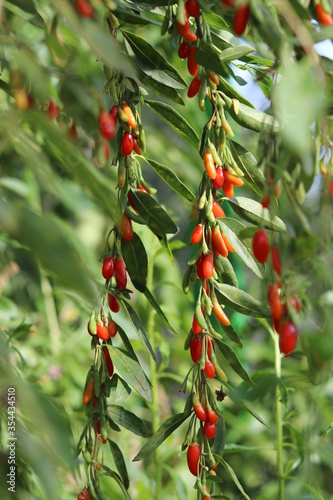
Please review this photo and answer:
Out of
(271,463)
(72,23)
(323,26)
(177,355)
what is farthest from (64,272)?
(271,463)

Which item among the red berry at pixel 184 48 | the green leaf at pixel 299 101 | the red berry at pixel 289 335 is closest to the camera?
Answer: the green leaf at pixel 299 101

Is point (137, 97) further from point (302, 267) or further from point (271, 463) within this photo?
point (271, 463)

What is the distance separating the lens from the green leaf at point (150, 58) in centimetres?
59

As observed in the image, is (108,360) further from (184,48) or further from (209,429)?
(184,48)

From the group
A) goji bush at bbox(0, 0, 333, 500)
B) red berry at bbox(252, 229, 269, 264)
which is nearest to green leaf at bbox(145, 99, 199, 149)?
goji bush at bbox(0, 0, 333, 500)

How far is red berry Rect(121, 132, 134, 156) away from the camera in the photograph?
0.56 meters

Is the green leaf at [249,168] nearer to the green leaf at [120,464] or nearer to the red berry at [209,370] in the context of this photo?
the red berry at [209,370]

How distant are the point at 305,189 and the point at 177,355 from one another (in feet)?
3.16

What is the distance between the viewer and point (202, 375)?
1.83 ft

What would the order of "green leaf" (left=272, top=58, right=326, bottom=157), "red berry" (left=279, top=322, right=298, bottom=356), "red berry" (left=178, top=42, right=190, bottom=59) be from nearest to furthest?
"green leaf" (left=272, top=58, right=326, bottom=157) → "red berry" (left=279, top=322, right=298, bottom=356) → "red berry" (left=178, top=42, right=190, bottom=59)

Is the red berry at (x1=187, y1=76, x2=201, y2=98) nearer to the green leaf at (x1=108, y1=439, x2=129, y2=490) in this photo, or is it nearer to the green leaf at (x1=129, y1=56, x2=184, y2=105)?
the green leaf at (x1=129, y1=56, x2=184, y2=105)

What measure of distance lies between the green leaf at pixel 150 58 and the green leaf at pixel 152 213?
0.33 feet

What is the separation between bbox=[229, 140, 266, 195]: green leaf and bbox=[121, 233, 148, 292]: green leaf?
0.11 m

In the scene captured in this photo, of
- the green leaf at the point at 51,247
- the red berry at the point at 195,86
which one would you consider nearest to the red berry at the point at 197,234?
the red berry at the point at 195,86
